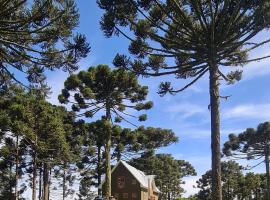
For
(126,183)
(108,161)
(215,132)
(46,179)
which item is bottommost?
(215,132)

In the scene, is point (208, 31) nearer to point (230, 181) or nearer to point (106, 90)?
point (106, 90)

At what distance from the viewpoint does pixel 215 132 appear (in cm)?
1523

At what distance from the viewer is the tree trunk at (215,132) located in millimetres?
14766

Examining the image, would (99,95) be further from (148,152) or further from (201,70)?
(201,70)

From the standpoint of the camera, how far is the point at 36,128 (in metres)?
39.7

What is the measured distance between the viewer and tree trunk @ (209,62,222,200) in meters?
14.8

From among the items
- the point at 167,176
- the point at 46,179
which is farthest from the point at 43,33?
the point at 167,176

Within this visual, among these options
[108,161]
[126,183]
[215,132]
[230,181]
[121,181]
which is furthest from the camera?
[230,181]

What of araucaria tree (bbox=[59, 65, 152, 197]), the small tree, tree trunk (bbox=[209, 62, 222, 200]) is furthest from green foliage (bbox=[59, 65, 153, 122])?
the small tree

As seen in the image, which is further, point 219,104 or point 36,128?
point 36,128

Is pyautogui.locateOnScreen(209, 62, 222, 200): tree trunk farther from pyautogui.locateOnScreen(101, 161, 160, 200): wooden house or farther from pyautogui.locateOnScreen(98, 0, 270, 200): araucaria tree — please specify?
pyautogui.locateOnScreen(101, 161, 160, 200): wooden house

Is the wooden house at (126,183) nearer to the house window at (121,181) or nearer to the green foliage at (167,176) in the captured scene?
the house window at (121,181)

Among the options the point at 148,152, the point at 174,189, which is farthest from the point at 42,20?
the point at 174,189

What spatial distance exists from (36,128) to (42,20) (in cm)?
2478
